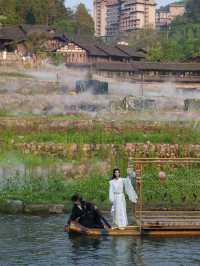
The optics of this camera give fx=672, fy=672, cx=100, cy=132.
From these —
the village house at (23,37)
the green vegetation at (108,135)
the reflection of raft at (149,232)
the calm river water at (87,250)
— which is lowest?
the calm river water at (87,250)

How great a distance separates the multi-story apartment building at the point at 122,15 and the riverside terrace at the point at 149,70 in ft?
296

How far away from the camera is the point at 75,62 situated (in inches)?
2527

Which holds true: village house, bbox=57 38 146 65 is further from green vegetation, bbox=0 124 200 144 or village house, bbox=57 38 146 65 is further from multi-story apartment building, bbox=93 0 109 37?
multi-story apartment building, bbox=93 0 109 37

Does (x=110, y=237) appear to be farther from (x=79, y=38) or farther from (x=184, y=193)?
(x=79, y=38)

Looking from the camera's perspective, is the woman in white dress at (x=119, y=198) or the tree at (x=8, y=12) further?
the tree at (x=8, y=12)

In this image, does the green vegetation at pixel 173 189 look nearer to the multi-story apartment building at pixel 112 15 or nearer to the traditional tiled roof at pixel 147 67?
the traditional tiled roof at pixel 147 67

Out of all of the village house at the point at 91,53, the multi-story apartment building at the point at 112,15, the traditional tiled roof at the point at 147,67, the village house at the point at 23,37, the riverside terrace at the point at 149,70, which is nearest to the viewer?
the riverside terrace at the point at 149,70

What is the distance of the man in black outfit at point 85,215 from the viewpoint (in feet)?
52.9

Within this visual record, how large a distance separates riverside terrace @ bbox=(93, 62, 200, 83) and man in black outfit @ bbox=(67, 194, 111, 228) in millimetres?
42300

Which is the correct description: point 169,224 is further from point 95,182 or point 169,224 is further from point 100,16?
point 100,16

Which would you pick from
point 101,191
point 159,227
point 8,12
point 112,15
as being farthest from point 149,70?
point 112,15

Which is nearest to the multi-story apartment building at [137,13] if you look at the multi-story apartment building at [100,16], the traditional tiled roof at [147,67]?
the multi-story apartment building at [100,16]

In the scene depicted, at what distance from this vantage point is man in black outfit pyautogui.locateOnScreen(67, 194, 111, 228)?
1611 cm

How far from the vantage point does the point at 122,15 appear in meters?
165
